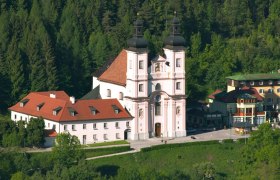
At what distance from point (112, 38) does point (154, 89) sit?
828 inches

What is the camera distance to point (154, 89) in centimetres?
11131

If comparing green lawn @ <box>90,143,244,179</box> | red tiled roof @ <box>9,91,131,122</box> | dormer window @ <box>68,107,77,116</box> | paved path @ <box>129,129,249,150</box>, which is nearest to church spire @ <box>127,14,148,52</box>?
red tiled roof @ <box>9,91,131,122</box>

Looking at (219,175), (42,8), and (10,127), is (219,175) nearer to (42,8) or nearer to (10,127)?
(10,127)

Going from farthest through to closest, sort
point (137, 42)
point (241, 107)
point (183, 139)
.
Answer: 1. point (241, 107)
2. point (183, 139)
3. point (137, 42)

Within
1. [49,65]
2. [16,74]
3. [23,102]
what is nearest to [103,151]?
[23,102]

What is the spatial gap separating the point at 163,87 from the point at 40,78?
1225 centimetres

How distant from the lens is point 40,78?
389 feet

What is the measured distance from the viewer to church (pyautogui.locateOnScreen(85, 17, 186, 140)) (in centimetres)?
11025

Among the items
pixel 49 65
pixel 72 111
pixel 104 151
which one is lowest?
pixel 104 151

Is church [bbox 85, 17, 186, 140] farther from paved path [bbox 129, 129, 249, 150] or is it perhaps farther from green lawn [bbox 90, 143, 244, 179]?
green lawn [bbox 90, 143, 244, 179]

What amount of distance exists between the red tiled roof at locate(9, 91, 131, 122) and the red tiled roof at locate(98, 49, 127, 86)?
1.87 m

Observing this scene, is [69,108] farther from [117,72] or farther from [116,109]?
[117,72]

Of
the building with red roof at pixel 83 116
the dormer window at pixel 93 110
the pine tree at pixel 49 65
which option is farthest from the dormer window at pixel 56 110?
the pine tree at pixel 49 65

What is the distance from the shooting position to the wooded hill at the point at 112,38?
391 ft
